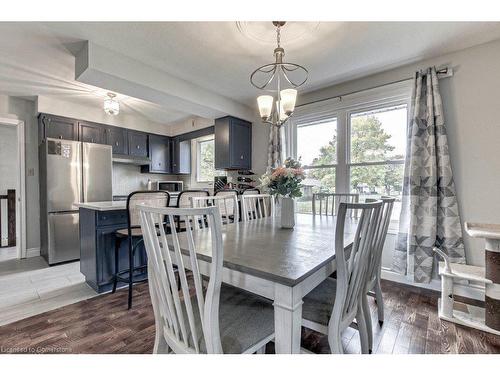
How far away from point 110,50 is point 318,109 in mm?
2542

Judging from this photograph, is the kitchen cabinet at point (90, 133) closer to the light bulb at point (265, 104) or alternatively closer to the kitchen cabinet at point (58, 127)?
the kitchen cabinet at point (58, 127)

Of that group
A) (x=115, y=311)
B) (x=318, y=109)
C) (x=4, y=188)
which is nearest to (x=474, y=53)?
(x=318, y=109)

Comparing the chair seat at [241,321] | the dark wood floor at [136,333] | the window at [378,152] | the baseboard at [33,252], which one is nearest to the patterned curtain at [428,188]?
the window at [378,152]

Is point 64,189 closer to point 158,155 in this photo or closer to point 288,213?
point 158,155

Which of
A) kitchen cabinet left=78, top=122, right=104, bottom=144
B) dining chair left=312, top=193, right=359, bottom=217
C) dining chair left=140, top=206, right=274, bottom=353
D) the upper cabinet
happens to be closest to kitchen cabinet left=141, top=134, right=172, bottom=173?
kitchen cabinet left=78, top=122, right=104, bottom=144

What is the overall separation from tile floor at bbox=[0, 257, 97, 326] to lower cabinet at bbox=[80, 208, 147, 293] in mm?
160

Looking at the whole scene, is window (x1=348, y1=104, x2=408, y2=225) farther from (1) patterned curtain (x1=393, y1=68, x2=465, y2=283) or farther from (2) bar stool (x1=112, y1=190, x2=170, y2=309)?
(2) bar stool (x1=112, y1=190, x2=170, y2=309)

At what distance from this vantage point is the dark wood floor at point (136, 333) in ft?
5.24

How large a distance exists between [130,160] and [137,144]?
35 cm

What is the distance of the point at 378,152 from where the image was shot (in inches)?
116

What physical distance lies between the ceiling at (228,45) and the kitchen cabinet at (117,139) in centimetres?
132

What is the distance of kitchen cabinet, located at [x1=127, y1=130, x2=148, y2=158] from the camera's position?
4.65m
